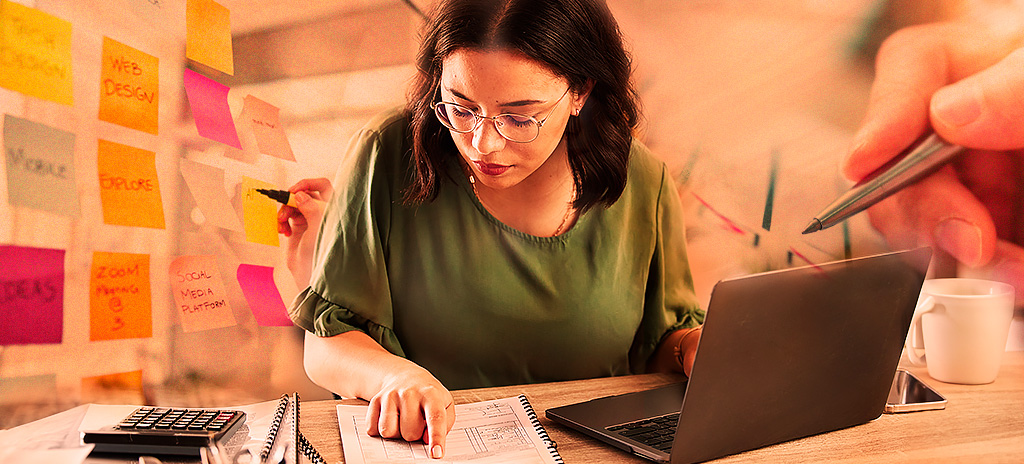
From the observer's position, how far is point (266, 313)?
76 centimetres

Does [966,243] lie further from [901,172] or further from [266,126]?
[266,126]

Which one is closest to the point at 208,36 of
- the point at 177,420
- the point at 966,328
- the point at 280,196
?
the point at 280,196

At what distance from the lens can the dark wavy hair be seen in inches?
27.6

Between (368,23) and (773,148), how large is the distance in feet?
1.71

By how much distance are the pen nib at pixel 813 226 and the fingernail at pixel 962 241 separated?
14 centimetres

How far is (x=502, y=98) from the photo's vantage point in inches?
27.2

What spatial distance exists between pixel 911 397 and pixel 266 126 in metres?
0.73

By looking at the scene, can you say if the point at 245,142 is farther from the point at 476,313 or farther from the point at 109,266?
the point at 476,313

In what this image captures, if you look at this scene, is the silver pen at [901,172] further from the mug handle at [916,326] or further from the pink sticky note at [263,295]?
the pink sticky note at [263,295]

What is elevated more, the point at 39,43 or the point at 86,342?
the point at 39,43

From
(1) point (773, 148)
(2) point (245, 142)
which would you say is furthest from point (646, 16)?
(2) point (245, 142)

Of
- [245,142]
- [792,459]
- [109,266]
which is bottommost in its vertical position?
[792,459]

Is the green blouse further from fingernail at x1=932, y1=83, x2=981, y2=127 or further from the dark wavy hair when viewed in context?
fingernail at x1=932, y1=83, x2=981, y2=127

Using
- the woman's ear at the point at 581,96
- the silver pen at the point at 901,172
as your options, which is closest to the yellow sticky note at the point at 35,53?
the woman's ear at the point at 581,96
